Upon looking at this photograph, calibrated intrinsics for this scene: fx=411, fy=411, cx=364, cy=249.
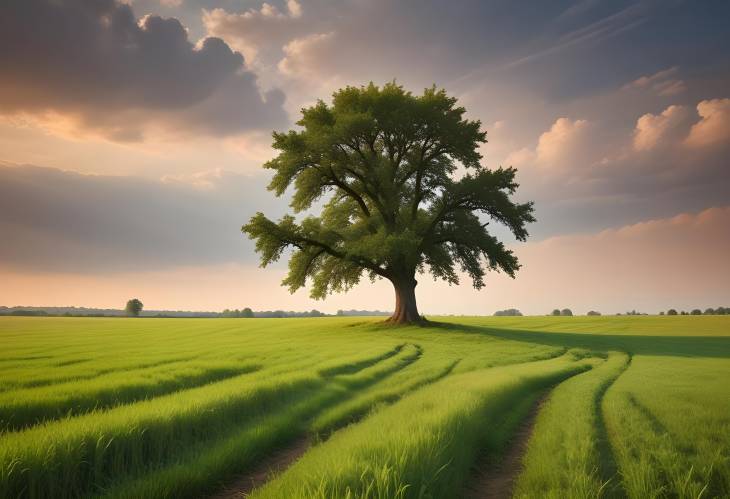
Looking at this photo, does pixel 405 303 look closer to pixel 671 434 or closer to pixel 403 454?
pixel 671 434

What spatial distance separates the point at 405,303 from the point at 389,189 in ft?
36.3

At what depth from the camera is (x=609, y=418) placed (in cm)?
1000

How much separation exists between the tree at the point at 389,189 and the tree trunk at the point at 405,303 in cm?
10

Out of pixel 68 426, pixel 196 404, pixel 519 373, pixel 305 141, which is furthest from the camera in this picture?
pixel 305 141

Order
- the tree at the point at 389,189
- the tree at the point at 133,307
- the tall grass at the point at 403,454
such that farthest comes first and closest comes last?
the tree at the point at 133,307 < the tree at the point at 389,189 < the tall grass at the point at 403,454

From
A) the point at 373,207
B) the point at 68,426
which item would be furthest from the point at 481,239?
the point at 68,426

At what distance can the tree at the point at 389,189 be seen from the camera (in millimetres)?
36688

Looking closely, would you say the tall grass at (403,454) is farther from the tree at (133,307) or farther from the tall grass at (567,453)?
the tree at (133,307)

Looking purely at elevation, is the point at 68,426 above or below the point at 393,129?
below

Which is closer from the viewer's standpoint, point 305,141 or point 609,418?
point 609,418

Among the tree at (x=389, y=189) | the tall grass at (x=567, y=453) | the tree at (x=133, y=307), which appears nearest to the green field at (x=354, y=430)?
the tall grass at (x=567, y=453)

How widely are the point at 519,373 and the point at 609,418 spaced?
620 cm

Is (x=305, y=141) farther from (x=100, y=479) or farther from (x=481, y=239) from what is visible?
(x=100, y=479)

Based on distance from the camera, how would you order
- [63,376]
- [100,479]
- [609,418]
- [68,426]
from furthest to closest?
[63,376]
[609,418]
[68,426]
[100,479]
